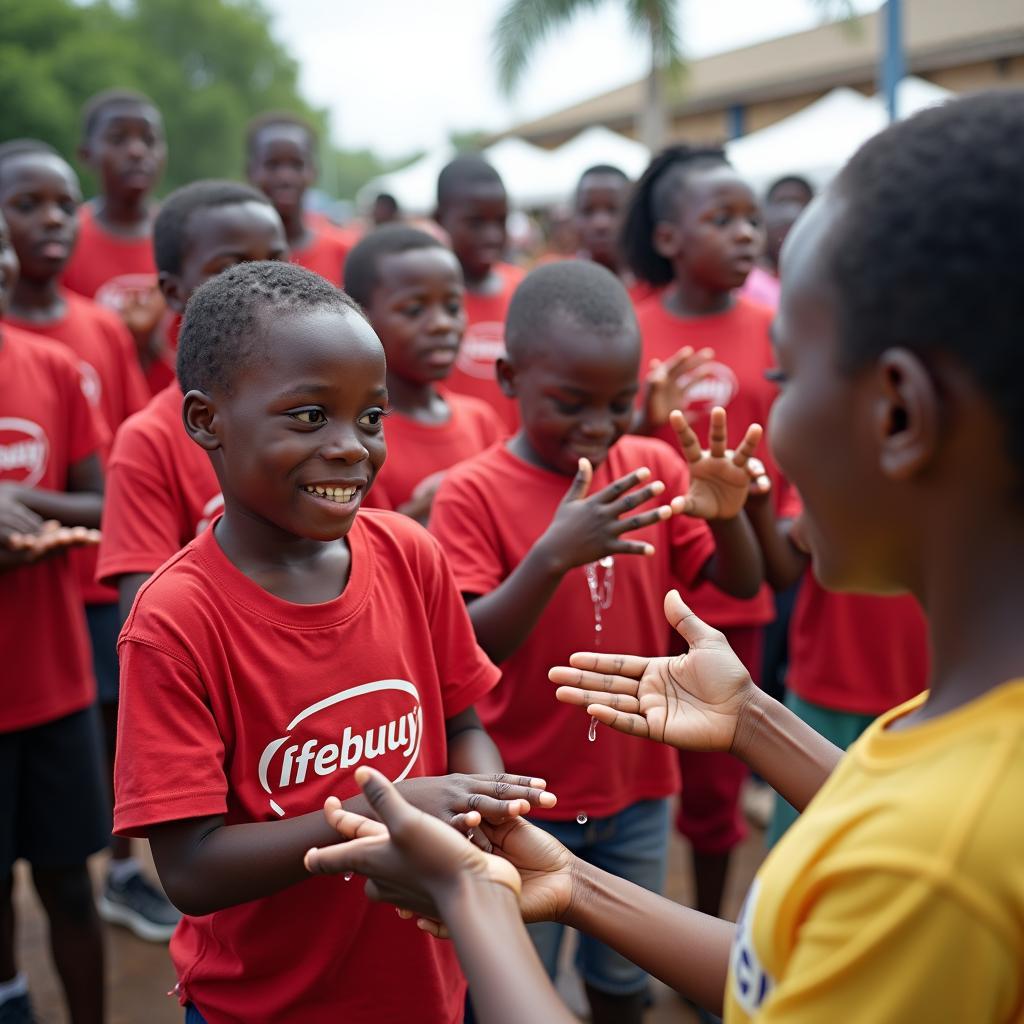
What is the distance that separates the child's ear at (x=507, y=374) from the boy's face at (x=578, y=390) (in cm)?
12

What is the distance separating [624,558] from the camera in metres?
2.50

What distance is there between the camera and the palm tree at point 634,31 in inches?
595

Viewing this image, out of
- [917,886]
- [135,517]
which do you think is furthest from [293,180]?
[917,886]

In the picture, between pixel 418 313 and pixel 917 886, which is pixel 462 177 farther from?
pixel 917 886

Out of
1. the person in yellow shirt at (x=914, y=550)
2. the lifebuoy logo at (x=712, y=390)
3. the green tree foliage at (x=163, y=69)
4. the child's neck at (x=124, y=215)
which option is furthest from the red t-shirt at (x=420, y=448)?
the green tree foliage at (x=163, y=69)

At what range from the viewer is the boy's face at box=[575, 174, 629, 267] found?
Answer: 5.62 meters

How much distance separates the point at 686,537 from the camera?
8.63 feet

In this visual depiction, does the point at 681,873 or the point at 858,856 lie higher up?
the point at 858,856

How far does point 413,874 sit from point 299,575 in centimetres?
64

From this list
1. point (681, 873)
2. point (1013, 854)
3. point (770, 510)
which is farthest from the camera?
point (681, 873)

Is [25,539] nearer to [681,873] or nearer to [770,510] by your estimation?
[770,510]

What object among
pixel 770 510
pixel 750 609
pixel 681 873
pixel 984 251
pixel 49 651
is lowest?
pixel 681 873

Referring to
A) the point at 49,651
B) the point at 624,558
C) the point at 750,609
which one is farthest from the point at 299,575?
the point at 750,609

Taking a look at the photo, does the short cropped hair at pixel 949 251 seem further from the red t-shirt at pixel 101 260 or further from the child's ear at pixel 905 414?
the red t-shirt at pixel 101 260
